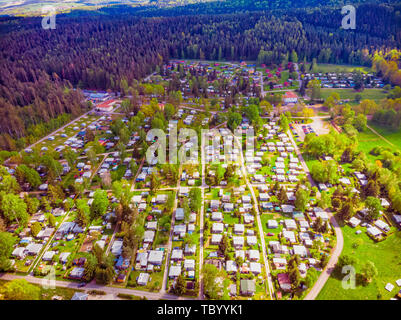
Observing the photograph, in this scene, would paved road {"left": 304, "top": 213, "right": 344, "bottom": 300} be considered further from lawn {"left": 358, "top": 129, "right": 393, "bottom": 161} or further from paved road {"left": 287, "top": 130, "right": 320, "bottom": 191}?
lawn {"left": 358, "top": 129, "right": 393, "bottom": 161}

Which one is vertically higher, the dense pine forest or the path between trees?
the dense pine forest

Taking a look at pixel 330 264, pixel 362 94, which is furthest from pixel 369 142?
pixel 330 264

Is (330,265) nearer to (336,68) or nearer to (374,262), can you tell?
(374,262)

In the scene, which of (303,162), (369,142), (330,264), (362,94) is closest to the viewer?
(330,264)

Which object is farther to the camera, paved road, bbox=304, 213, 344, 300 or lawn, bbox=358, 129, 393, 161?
lawn, bbox=358, 129, 393, 161

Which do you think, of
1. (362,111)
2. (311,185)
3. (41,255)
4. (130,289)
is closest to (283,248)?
(311,185)

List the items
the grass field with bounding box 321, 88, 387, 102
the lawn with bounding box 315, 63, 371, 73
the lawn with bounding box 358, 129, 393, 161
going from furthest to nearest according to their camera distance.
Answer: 1. the lawn with bounding box 315, 63, 371, 73
2. the grass field with bounding box 321, 88, 387, 102
3. the lawn with bounding box 358, 129, 393, 161

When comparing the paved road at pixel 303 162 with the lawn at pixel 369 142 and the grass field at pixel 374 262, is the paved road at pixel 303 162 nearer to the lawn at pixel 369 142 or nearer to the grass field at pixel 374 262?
the grass field at pixel 374 262

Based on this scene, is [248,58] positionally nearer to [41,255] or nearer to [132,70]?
[132,70]

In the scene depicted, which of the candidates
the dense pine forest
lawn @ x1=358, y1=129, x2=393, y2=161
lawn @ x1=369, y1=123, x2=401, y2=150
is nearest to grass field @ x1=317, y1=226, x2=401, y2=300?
lawn @ x1=358, y1=129, x2=393, y2=161
